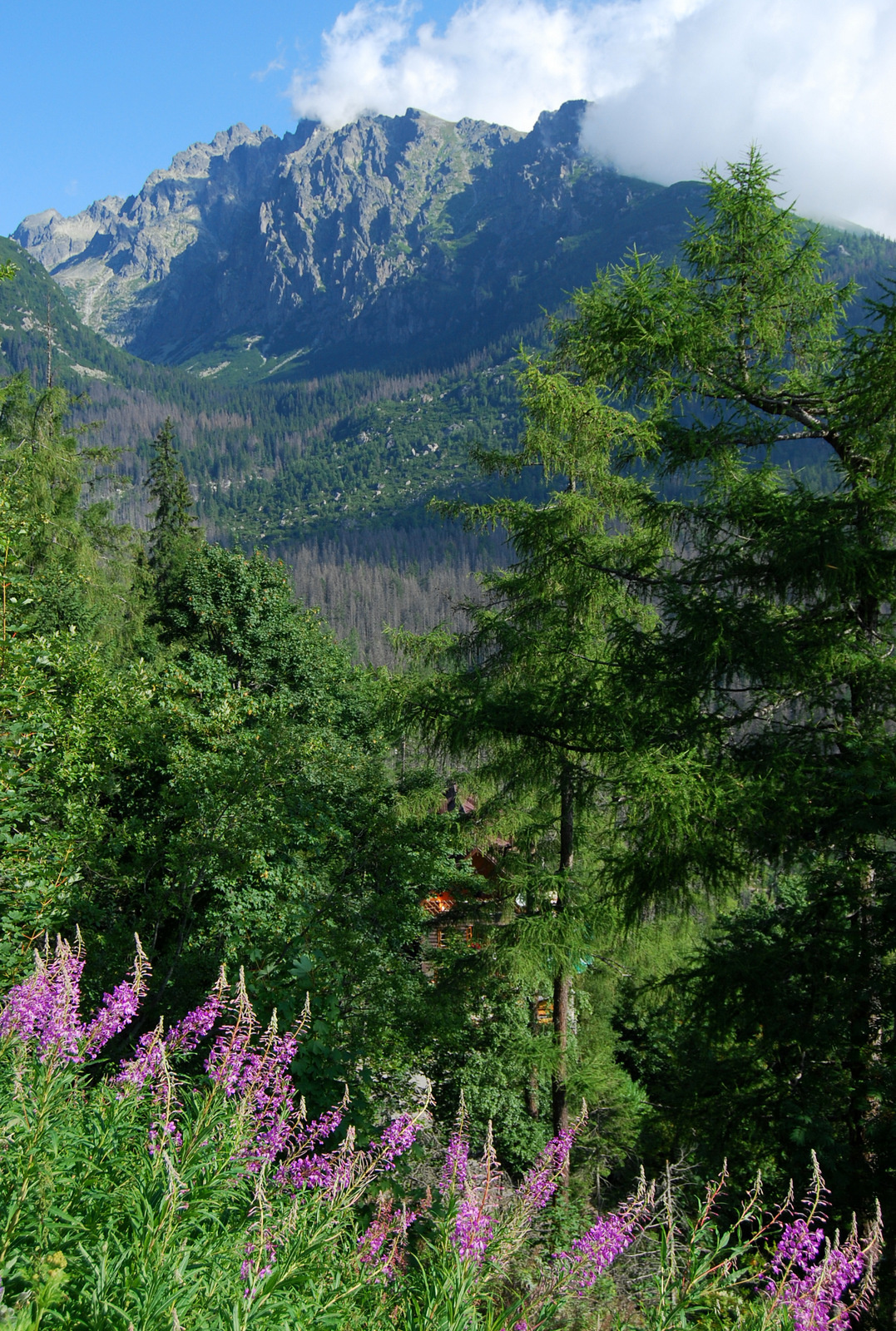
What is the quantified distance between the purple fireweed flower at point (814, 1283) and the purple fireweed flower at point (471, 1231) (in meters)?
0.80

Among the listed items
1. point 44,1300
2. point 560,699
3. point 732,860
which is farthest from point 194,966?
point 44,1300

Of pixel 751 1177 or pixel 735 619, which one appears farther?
pixel 751 1177

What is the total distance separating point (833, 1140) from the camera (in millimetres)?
4629

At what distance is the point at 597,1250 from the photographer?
2.31 m

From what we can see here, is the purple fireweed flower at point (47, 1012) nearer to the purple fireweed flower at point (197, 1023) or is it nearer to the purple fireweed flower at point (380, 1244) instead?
the purple fireweed flower at point (197, 1023)

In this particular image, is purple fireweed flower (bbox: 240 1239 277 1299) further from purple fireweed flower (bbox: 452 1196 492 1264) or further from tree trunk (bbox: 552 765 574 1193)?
tree trunk (bbox: 552 765 574 1193)

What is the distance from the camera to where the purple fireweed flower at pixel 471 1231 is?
2225 millimetres

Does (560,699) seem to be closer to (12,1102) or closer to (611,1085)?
(12,1102)

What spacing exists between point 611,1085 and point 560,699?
28.4ft

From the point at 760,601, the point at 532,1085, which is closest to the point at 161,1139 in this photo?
the point at 760,601

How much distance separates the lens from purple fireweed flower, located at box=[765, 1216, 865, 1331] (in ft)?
6.87

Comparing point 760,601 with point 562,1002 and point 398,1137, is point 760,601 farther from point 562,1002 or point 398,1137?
point 562,1002

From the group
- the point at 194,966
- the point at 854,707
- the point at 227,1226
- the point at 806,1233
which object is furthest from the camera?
the point at 194,966

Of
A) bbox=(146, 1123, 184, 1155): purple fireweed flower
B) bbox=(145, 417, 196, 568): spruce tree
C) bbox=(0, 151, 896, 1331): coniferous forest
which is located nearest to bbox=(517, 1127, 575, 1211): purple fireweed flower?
bbox=(0, 151, 896, 1331): coniferous forest
